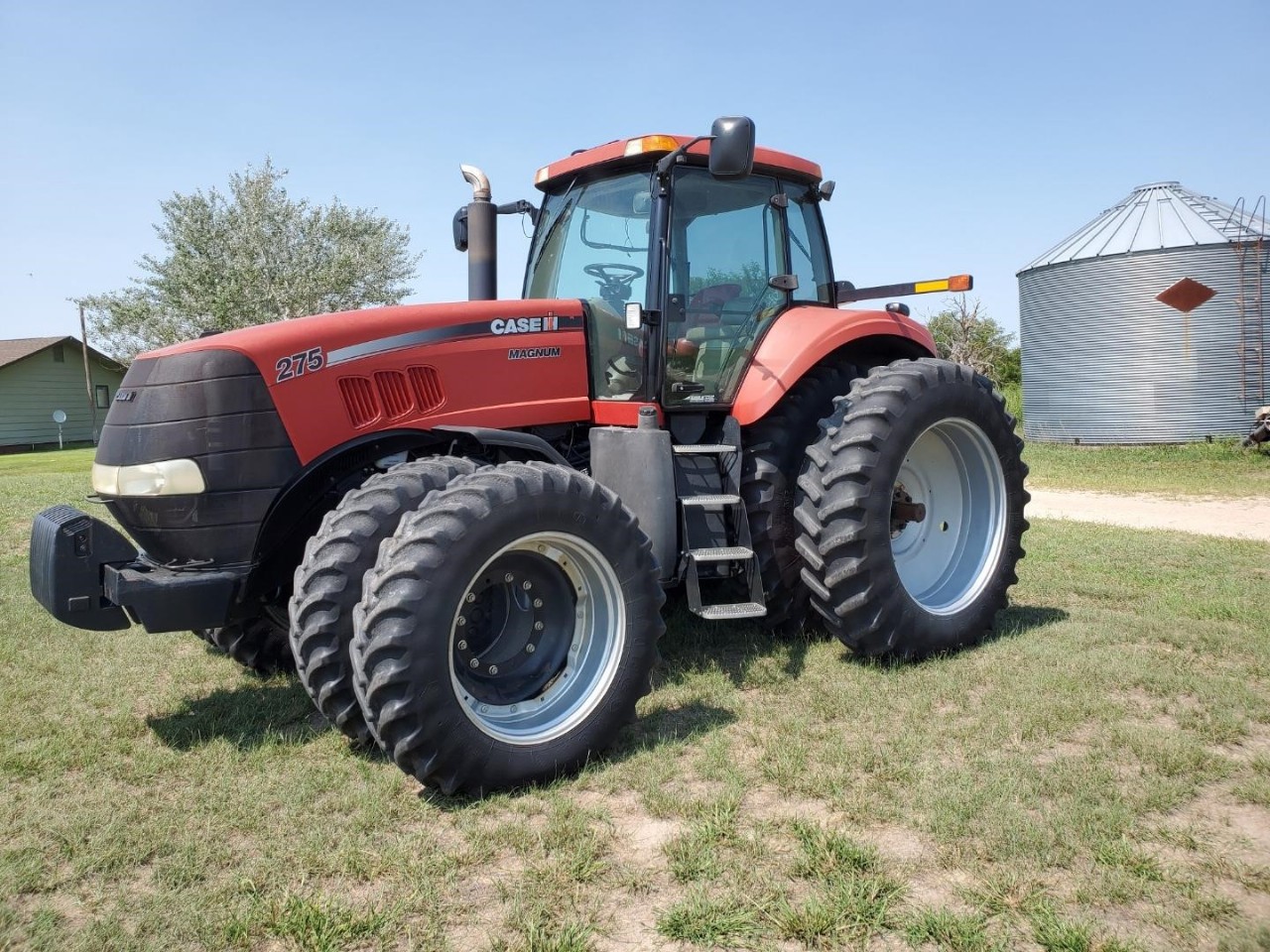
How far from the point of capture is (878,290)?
6.00 meters

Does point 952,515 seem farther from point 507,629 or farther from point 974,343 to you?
point 974,343

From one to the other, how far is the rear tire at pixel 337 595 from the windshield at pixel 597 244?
181cm

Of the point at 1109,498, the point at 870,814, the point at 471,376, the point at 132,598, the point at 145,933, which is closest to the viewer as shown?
the point at 145,933

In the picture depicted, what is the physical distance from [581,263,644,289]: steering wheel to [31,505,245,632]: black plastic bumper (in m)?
2.24

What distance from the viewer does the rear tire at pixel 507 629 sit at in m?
3.15

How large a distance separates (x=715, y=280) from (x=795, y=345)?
20.6 inches

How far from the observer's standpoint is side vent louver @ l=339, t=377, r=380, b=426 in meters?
4.02

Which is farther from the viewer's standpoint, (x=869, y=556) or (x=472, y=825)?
(x=869, y=556)

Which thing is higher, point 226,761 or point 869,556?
point 869,556

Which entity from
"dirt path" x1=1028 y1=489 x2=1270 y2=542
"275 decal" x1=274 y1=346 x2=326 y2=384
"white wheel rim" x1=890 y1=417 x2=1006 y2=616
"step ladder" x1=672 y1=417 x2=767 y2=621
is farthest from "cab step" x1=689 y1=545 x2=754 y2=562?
"dirt path" x1=1028 y1=489 x2=1270 y2=542

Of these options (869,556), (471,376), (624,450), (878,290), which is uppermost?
(878,290)

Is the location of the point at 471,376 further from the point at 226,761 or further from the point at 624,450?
the point at 226,761

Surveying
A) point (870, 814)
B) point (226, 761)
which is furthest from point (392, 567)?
point (870, 814)

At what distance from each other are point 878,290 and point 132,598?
4430mm
